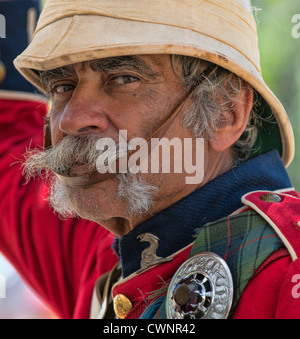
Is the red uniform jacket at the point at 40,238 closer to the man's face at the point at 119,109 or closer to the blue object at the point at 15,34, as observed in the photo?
the blue object at the point at 15,34

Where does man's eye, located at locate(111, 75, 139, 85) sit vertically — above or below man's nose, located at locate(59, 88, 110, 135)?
above

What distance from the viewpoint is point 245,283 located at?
5.58 feet

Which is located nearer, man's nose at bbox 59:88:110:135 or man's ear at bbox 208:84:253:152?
man's nose at bbox 59:88:110:135

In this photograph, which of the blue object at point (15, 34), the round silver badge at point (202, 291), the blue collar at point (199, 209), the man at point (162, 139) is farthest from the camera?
the blue object at point (15, 34)

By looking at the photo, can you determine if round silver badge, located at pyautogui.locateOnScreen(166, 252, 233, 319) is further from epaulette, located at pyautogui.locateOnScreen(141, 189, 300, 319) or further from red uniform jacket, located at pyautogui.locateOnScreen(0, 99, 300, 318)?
red uniform jacket, located at pyautogui.locateOnScreen(0, 99, 300, 318)

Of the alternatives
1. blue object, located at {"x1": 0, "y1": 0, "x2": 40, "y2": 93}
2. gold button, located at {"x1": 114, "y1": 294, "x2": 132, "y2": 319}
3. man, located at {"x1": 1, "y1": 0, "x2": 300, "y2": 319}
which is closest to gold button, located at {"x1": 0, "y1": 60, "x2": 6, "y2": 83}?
blue object, located at {"x1": 0, "y1": 0, "x2": 40, "y2": 93}

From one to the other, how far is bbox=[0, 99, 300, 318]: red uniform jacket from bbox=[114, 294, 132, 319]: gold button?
0.51 meters

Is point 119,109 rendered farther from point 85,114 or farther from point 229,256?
point 229,256

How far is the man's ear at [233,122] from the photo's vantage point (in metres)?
2.18

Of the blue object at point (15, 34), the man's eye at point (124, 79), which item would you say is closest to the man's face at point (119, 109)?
the man's eye at point (124, 79)

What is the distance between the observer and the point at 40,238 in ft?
10.3

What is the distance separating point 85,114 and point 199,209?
1.73 feet

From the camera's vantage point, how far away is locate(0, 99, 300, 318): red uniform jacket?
2837 mm
